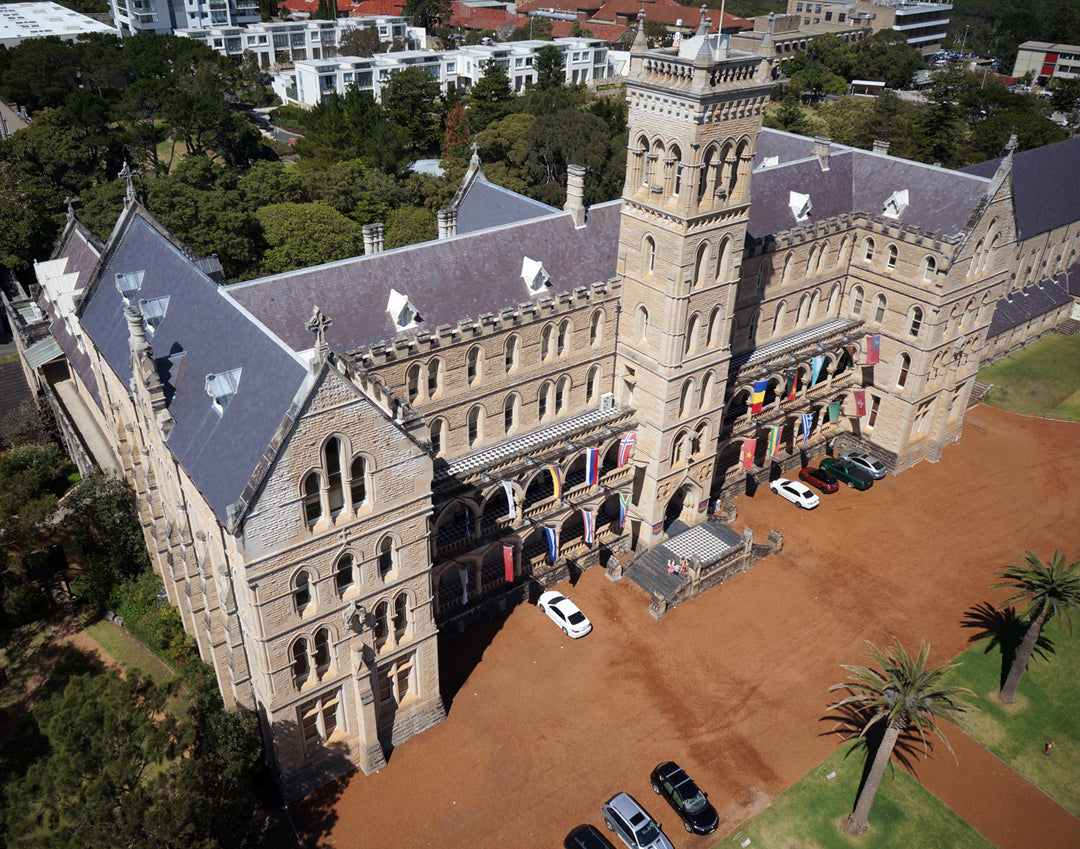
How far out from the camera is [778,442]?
2594 inches

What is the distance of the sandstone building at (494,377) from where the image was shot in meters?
36.3

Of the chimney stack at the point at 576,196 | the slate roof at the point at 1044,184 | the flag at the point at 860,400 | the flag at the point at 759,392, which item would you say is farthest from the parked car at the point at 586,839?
the slate roof at the point at 1044,184

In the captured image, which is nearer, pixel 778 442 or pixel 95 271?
pixel 95 271

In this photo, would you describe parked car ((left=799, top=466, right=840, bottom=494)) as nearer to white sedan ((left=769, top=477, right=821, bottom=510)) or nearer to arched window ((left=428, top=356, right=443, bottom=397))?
white sedan ((left=769, top=477, right=821, bottom=510))

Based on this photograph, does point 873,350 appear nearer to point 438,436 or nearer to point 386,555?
point 438,436

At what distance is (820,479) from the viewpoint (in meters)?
65.2

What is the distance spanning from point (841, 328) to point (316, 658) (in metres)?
47.6

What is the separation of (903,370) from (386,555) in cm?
4653

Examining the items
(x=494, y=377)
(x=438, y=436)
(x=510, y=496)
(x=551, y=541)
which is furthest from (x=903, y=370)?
(x=438, y=436)

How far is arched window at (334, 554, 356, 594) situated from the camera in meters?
37.3

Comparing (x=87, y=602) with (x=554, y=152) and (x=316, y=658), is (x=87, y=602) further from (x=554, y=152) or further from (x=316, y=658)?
(x=554, y=152)

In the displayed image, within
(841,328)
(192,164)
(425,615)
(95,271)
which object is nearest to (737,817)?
(425,615)

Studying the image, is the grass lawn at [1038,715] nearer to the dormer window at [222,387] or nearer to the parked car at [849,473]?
the parked car at [849,473]

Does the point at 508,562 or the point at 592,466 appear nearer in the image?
the point at 508,562
